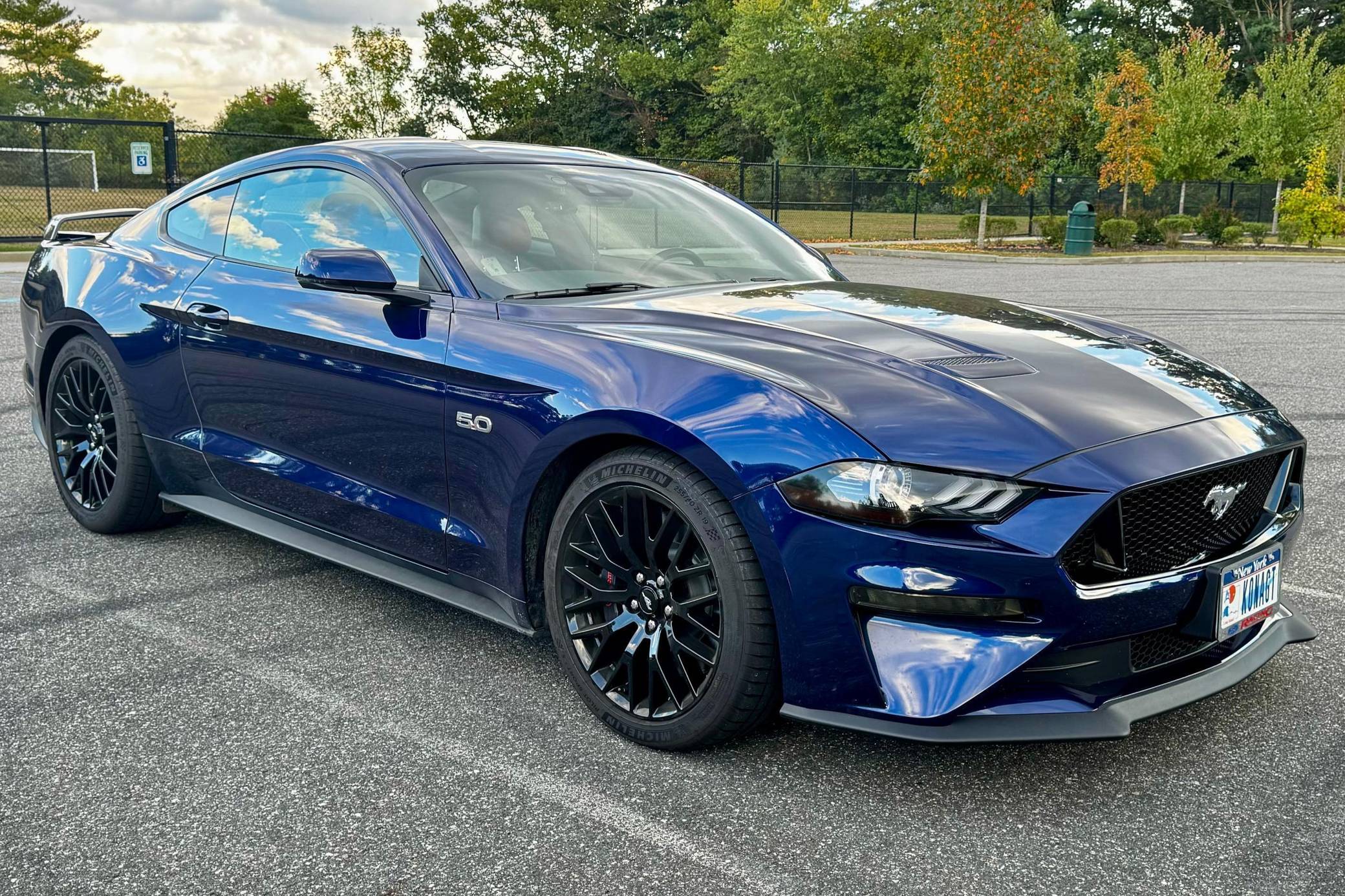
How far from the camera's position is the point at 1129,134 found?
36.1 metres

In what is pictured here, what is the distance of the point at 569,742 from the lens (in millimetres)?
3062

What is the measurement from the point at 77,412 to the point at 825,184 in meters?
31.1

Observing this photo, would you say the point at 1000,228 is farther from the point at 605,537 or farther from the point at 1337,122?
the point at 605,537

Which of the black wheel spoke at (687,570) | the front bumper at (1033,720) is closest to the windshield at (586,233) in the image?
the black wheel spoke at (687,570)

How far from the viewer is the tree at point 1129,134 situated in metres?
36.1

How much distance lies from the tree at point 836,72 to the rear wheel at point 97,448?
166 feet

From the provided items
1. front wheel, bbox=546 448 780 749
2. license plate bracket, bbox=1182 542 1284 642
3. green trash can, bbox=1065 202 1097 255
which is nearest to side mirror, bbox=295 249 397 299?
front wheel, bbox=546 448 780 749

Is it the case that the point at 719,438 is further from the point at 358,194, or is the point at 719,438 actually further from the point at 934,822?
the point at 358,194

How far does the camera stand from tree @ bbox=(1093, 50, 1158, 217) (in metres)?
36.1

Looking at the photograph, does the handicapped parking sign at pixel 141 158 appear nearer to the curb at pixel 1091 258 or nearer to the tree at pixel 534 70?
the curb at pixel 1091 258

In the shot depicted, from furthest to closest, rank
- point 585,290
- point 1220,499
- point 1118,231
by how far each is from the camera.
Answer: point 1118,231
point 585,290
point 1220,499

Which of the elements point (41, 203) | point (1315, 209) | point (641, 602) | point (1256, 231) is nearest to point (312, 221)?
point (641, 602)

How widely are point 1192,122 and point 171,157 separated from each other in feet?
98.2

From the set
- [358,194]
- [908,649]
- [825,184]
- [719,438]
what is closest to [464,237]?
[358,194]
